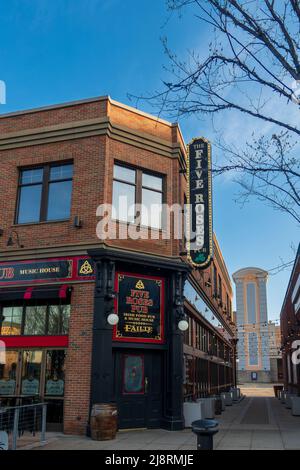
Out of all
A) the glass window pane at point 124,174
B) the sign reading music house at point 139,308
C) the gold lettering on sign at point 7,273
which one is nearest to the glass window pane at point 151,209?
the glass window pane at point 124,174

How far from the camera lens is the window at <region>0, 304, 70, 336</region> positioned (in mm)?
14234

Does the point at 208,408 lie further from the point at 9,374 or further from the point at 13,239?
the point at 13,239

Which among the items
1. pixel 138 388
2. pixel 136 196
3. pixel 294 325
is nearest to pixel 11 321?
pixel 138 388

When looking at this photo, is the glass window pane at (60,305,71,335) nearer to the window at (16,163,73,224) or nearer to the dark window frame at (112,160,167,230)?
the window at (16,163,73,224)

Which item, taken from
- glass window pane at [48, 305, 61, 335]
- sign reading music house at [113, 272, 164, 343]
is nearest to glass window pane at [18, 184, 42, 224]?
glass window pane at [48, 305, 61, 335]

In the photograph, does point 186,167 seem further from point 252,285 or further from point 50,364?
point 252,285

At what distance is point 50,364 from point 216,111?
30.5 feet

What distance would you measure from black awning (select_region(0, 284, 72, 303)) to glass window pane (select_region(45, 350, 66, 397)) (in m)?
1.64

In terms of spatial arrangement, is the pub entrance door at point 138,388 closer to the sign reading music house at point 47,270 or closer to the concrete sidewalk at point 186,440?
the concrete sidewalk at point 186,440

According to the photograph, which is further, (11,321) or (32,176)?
(32,176)

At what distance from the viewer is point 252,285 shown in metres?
78.2

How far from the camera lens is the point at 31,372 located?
14086 mm

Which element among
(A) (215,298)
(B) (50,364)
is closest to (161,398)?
(B) (50,364)

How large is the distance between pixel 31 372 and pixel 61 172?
6325 mm
